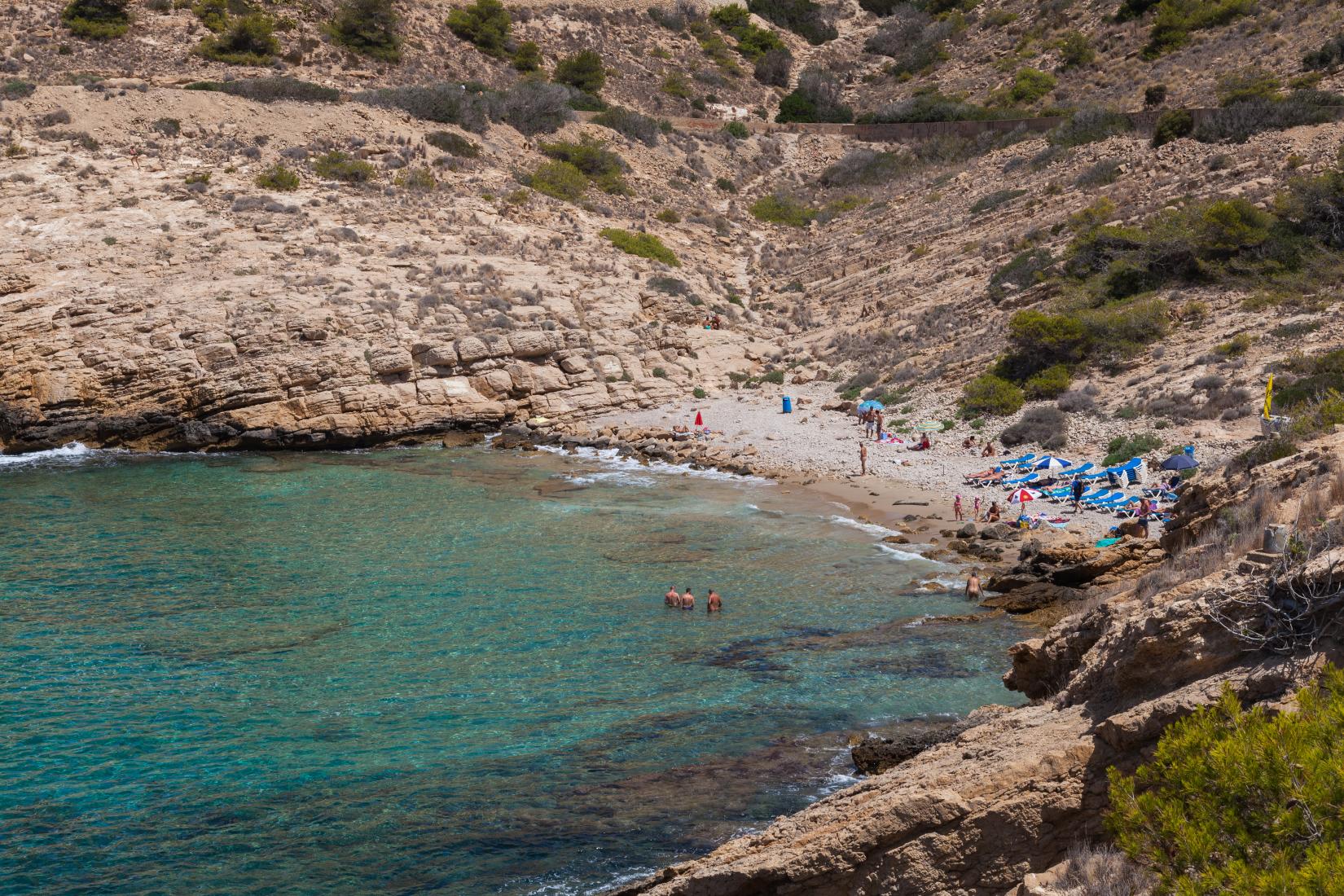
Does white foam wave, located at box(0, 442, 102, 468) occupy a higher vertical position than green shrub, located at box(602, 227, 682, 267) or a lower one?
lower

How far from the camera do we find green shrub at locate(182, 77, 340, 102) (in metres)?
44.4

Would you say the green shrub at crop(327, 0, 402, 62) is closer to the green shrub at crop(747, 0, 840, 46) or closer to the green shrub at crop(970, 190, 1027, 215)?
the green shrub at crop(747, 0, 840, 46)

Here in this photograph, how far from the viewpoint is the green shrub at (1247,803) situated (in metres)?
4.92

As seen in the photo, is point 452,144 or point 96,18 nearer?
point 452,144

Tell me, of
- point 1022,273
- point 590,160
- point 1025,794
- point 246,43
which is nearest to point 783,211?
point 590,160

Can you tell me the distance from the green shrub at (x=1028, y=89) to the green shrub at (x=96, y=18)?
40524mm

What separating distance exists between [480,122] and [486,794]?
135 ft

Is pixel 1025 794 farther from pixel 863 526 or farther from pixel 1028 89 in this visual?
pixel 1028 89

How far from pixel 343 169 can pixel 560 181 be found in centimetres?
904

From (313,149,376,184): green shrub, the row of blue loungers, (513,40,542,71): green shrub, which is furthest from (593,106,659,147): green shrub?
the row of blue loungers

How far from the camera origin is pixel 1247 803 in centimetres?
529

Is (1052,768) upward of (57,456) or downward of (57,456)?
upward

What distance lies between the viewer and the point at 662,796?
11656 mm

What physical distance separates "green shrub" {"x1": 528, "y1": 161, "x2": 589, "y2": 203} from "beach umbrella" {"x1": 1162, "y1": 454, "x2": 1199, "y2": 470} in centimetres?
2929
